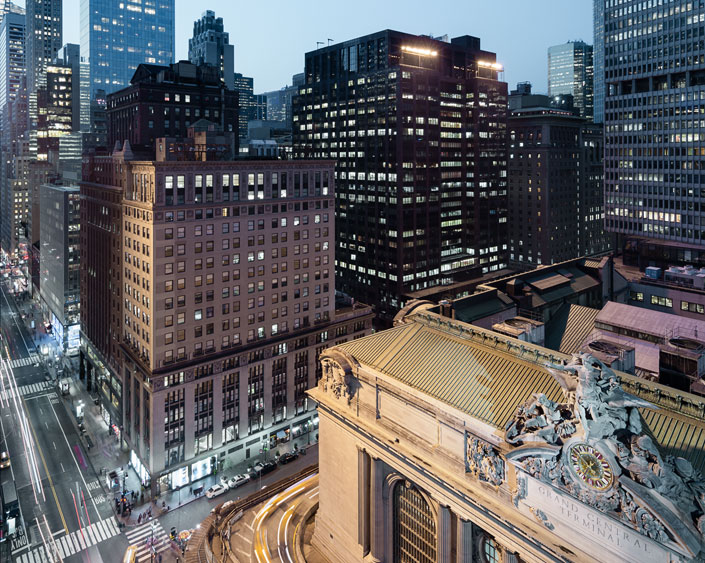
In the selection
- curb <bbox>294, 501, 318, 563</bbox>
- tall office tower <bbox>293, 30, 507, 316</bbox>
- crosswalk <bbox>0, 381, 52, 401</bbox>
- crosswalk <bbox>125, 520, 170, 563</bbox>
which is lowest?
crosswalk <bbox>125, 520, 170, 563</bbox>

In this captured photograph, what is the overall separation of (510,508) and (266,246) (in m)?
75.6

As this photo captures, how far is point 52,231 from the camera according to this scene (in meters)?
173

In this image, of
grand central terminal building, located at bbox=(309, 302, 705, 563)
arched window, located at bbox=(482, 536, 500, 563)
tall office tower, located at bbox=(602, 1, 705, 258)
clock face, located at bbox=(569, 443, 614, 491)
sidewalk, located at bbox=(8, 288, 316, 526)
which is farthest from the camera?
tall office tower, located at bbox=(602, 1, 705, 258)

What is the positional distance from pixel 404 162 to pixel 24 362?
126151 millimetres

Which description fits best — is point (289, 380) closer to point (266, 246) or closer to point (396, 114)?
point (266, 246)

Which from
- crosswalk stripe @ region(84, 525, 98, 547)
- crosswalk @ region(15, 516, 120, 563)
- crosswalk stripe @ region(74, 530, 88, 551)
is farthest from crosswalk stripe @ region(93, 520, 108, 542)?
crosswalk stripe @ region(74, 530, 88, 551)

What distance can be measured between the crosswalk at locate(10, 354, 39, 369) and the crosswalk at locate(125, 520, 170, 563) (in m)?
90.9

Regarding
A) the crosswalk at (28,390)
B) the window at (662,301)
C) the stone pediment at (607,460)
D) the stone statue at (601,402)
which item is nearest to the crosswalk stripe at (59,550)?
the crosswalk at (28,390)

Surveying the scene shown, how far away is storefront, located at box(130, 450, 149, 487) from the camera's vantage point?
95062 millimetres

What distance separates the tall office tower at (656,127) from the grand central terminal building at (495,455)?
105m

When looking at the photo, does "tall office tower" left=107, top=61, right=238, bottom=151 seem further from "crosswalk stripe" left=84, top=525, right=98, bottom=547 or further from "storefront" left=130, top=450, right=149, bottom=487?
"crosswalk stripe" left=84, top=525, right=98, bottom=547

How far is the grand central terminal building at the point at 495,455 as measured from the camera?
33.5m

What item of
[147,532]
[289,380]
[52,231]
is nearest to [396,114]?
[289,380]

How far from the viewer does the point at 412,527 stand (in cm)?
5181
